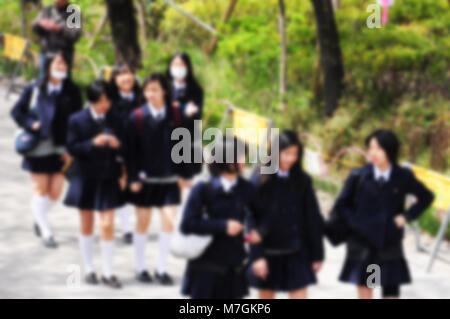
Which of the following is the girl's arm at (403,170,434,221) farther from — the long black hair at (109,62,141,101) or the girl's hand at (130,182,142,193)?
the long black hair at (109,62,141,101)

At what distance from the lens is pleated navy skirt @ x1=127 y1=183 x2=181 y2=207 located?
7496 mm

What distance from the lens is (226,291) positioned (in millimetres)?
5559

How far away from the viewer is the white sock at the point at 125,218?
8.71 meters

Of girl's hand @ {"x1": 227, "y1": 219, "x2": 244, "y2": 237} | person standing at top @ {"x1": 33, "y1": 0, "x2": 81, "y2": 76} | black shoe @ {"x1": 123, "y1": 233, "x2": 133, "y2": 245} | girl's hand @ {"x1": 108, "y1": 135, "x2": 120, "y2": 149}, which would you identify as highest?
person standing at top @ {"x1": 33, "y1": 0, "x2": 81, "y2": 76}

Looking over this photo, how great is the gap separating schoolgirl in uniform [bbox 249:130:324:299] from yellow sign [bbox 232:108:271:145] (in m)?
4.91

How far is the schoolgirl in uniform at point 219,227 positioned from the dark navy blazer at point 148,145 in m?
1.93

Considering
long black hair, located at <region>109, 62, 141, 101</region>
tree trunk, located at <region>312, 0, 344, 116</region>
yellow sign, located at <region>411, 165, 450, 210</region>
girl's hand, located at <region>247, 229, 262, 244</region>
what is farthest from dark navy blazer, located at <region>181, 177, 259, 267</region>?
tree trunk, located at <region>312, 0, 344, 116</region>

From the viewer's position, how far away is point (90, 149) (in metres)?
7.28

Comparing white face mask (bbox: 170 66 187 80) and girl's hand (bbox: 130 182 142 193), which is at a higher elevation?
white face mask (bbox: 170 66 187 80)

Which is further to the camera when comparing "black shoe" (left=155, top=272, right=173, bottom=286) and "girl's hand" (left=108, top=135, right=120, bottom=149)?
"black shoe" (left=155, top=272, right=173, bottom=286)

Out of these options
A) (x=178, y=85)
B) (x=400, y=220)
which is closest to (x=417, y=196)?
(x=400, y=220)

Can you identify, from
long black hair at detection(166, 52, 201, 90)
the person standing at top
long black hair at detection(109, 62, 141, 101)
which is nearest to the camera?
long black hair at detection(109, 62, 141, 101)

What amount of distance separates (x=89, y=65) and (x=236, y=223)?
1358cm

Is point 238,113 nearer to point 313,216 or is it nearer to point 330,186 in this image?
point 330,186
